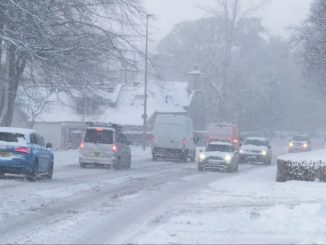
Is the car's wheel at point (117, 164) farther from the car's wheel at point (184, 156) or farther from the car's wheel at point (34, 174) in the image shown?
the car's wheel at point (184, 156)

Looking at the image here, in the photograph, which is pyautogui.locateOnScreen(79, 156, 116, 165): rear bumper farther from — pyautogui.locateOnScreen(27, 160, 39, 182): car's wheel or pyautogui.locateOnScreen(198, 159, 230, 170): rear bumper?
pyautogui.locateOnScreen(27, 160, 39, 182): car's wheel

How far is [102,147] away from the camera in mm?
33219

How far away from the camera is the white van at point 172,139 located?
4444cm

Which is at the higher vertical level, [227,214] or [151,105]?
[151,105]

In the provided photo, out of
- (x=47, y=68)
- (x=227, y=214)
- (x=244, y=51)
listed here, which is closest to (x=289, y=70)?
(x=244, y=51)

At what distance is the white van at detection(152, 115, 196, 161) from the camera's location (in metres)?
44.4

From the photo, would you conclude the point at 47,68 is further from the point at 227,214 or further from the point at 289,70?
the point at 289,70

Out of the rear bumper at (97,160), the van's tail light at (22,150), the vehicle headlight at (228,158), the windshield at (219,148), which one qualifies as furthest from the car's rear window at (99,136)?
the van's tail light at (22,150)

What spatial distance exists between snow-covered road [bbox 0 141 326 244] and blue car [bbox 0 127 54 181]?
43 centimetres

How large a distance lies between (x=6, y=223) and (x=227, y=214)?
14.9 feet

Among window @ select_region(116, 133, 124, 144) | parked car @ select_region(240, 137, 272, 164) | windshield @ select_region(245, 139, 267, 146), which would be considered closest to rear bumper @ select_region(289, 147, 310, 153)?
windshield @ select_region(245, 139, 267, 146)

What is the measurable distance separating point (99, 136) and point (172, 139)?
1129cm

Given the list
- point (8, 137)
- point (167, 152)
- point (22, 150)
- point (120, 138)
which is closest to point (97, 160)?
point (120, 138)

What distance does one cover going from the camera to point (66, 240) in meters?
11.6
